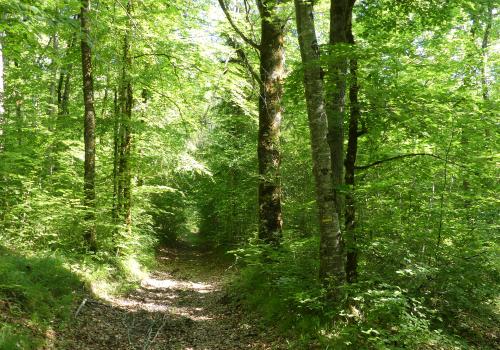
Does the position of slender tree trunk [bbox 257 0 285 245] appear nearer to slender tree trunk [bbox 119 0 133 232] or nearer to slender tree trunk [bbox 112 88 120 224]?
slender tree trunk [bbox 119 0 133 232]

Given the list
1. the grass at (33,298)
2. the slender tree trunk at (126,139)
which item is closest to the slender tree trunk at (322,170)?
the grass at (33,298)

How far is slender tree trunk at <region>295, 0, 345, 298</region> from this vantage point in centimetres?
596

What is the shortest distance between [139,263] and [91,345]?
7.91m

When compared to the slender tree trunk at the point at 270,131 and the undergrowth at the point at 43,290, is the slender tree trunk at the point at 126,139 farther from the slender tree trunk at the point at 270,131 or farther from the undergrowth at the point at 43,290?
the slender tree trunk at the point at 270,131

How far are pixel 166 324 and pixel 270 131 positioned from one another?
16.4 feet

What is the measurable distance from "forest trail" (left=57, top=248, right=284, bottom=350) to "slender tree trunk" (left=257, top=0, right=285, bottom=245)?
90.6 inches

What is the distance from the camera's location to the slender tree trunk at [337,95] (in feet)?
21.3

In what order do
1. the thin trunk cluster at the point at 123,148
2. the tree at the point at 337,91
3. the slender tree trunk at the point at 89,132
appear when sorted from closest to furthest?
the tree at the point at 337,91
the slender tree trunk at the point at 89,132
the thin trunk cluster at the point at 123,148

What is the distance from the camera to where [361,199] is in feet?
25.1

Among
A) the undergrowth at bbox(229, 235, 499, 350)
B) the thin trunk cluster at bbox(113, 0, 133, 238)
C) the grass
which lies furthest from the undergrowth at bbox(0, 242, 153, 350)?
the undergrowth at bbox(229, 235, 499, 350)

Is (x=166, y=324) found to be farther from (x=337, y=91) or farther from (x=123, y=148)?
(x=123, y=148)

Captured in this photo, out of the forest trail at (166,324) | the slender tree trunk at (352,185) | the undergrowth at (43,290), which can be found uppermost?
the slender tree trunk at (352,185)

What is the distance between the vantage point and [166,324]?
7.89 metres

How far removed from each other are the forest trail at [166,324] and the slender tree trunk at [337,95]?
10.3 ft
